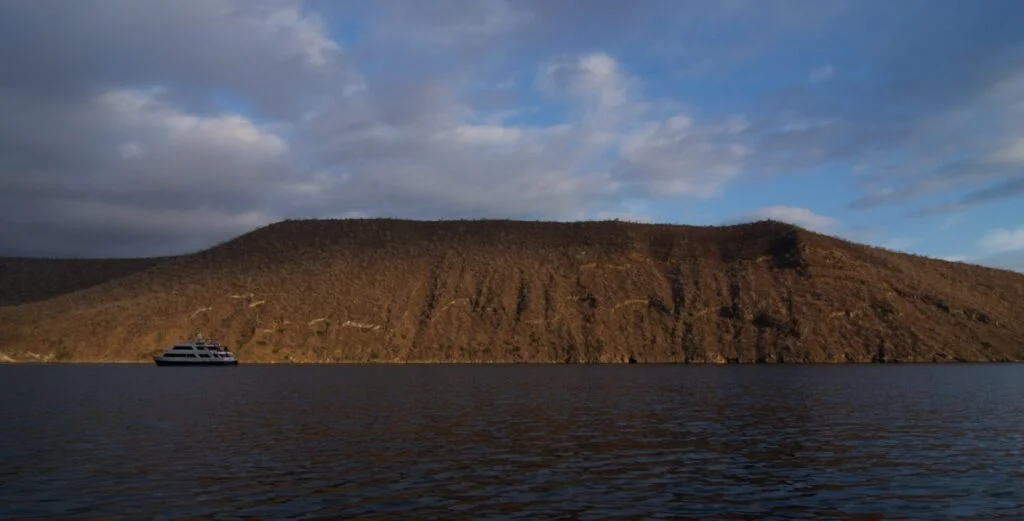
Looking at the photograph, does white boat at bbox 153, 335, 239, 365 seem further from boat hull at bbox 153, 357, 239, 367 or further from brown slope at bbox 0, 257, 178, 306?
brown slope at bbox 0, 257, 178, 306

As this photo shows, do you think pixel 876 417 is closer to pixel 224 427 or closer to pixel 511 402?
pixel 511 402

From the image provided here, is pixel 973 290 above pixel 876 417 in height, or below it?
above

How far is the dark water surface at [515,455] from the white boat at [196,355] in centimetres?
4684

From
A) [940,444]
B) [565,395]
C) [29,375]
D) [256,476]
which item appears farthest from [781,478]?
[29,375]

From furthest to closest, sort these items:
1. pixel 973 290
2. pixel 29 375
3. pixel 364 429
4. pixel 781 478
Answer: pixel 973 290 < pixel 29 375 < pixel 364 429 < pixel 781 478

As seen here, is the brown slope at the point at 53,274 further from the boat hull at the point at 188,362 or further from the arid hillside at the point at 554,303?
the boat hull at the point at 188,362

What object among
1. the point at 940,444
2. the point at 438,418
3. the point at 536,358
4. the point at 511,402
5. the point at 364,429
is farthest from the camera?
the point at 536,358

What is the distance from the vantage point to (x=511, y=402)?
40969 mm

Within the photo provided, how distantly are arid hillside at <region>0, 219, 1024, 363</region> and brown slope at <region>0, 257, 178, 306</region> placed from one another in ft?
137

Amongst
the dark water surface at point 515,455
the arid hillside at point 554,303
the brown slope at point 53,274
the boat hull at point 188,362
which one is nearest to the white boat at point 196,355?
the boat hull at point 188,362

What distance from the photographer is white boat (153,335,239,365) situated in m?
91.9

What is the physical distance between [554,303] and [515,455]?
84.2 metres

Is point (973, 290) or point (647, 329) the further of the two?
point (973, 290)

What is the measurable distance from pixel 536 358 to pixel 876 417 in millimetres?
66612
